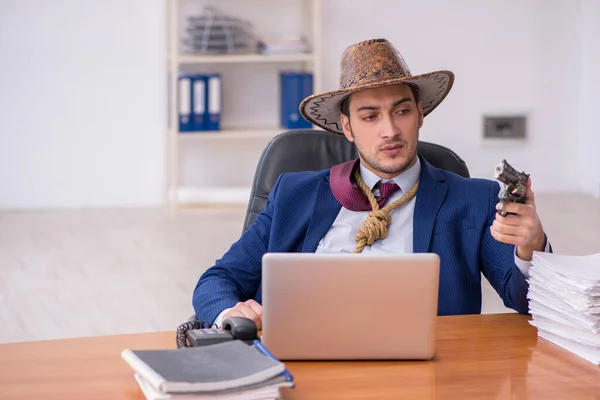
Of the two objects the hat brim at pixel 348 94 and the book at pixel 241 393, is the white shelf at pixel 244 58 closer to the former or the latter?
the hat brim at pixel 348 94

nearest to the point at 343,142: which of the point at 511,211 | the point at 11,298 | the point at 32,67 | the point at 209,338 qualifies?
the point at 511,211

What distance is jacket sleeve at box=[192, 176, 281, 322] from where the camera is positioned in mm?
1710

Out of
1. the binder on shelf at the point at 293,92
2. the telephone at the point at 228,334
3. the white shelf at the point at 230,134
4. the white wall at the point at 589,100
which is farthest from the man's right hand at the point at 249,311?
the white wall at the point at 589,100

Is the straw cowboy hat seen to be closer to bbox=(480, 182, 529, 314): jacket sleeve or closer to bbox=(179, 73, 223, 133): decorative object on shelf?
bbox=(480, 182, 529, 314): jacket sleeve

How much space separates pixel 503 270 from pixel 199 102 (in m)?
3.64

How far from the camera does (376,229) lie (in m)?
1.80

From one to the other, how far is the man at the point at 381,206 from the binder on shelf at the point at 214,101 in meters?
3.20

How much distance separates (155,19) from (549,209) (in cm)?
267

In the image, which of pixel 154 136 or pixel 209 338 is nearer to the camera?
pixel 209 338

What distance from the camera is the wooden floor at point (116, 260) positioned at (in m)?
3.35

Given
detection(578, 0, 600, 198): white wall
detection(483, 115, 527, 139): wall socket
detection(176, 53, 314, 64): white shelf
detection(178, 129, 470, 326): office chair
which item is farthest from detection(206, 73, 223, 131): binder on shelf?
detection(178, 129, 470, 326): office chair

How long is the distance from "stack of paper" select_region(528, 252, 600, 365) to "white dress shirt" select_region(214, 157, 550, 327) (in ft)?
1.38

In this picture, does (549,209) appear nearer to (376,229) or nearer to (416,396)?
(376,229)

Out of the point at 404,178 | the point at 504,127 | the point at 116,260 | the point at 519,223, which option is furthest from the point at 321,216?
the point at 504,127
